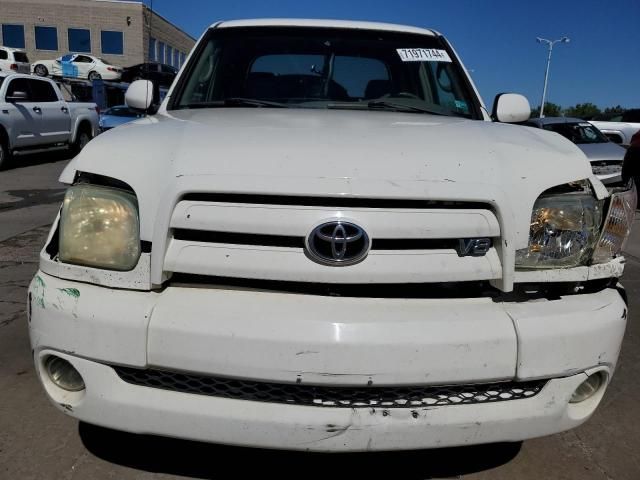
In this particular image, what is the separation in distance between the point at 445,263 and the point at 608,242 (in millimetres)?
649

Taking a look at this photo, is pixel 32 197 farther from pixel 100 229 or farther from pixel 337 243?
pixel 337 243

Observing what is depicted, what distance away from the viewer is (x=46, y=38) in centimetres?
4138

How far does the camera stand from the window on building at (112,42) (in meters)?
41.5

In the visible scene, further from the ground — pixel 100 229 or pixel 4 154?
pixel 100 229

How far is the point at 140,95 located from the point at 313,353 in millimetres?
2154

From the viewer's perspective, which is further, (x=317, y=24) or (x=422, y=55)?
(x=317, y=24)

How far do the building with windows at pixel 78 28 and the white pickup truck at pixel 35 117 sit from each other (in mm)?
29035

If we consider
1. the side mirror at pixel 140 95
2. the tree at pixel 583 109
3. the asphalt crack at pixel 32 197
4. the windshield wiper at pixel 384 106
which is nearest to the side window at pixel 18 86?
the asphalt crack at pixel 32 197

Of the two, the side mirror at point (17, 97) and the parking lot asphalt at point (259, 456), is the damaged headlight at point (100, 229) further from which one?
the side mirror at point (17, 97)

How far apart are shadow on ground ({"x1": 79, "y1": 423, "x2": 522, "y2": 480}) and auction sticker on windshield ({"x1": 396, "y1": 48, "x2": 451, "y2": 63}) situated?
2032mm

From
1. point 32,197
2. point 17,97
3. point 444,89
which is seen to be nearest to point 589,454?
point 444,89

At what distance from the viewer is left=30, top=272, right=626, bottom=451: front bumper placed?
1603 mm

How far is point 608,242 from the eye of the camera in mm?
1942

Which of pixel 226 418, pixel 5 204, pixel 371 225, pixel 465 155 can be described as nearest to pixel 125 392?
pixel 226 418
